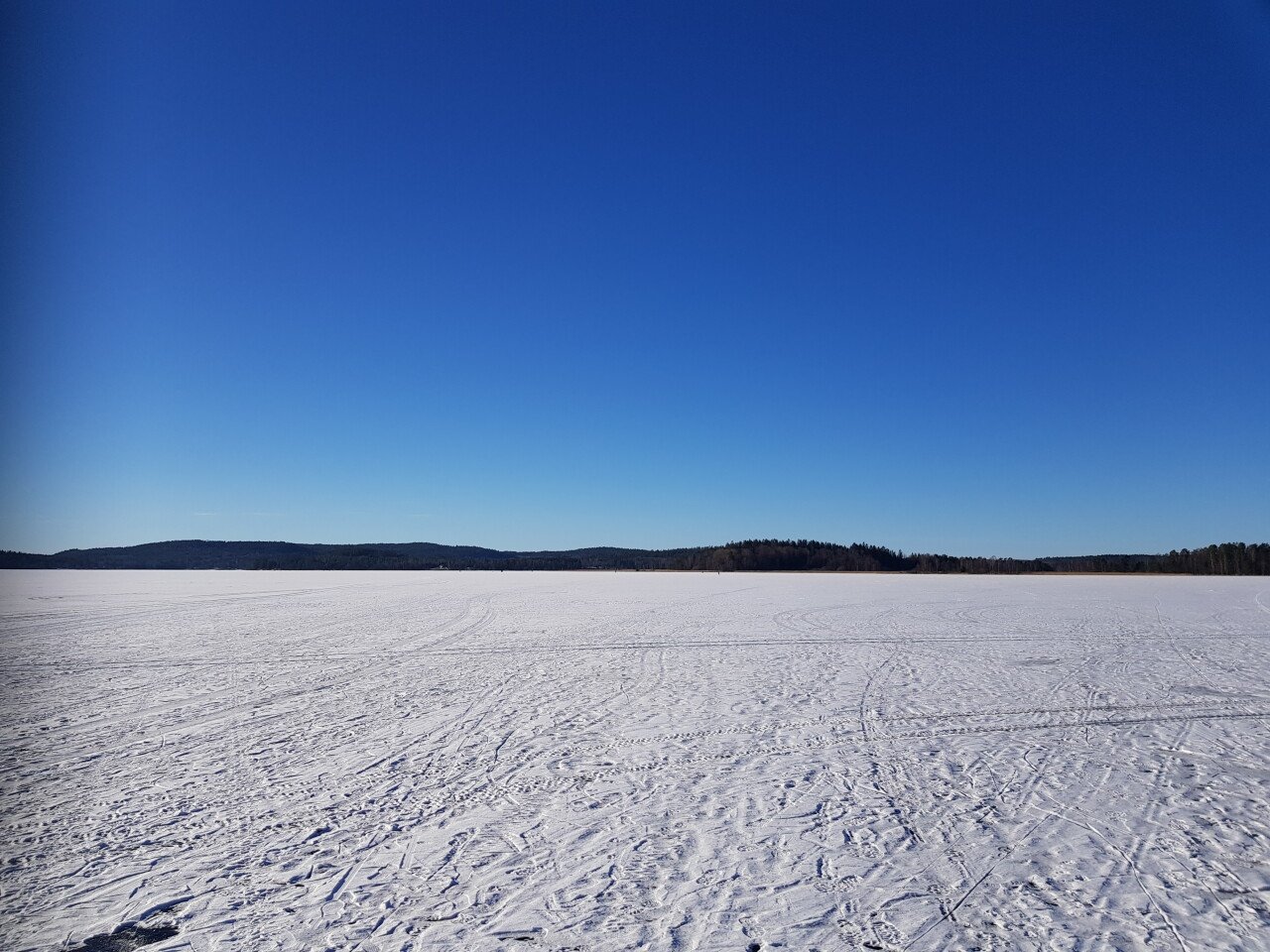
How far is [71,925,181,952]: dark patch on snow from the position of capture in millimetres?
3119

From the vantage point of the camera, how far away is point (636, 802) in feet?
15.9

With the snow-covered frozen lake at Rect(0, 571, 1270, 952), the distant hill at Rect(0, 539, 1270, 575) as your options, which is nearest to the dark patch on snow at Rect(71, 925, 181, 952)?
the snow-covered frozen lake at Rect(0, 571, 1270, 952)

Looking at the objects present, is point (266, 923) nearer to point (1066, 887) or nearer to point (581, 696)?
point (1066, 887)

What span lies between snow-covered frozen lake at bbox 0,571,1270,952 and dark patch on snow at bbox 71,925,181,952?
2.9 inches

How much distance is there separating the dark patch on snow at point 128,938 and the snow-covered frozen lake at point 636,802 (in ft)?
0.25

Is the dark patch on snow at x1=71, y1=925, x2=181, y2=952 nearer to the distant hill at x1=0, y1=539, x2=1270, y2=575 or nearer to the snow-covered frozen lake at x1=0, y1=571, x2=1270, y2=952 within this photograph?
the snow-covered frozen lake at x1=0, y1=571, x2=1270, y2=952

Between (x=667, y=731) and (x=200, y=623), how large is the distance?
12922 mm

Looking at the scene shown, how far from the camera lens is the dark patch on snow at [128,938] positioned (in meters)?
3.12

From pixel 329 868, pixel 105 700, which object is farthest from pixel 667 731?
pixel 105 700

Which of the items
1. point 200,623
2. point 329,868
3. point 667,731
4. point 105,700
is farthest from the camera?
point 200,623

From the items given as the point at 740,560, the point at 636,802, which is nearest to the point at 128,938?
the point at 636,802

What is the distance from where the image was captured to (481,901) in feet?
11.6

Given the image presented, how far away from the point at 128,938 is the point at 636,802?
8.94 ft

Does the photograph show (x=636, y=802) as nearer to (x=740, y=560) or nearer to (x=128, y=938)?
(x=128, y=938)
